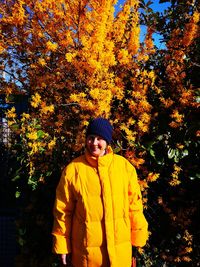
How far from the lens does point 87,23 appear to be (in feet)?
12.1

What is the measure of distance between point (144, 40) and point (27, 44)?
1.65m

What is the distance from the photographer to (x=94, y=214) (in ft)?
7.68

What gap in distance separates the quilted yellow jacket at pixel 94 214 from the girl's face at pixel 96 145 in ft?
0.14

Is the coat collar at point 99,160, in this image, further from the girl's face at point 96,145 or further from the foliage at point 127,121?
the foliage at point 127,121

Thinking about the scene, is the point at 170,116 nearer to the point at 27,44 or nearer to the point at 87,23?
the point at 87,23

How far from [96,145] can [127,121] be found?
1000 millimetres

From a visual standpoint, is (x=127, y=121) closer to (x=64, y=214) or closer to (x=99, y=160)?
(x=99, y=160)

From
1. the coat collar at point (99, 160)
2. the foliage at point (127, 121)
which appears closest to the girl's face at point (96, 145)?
the coat collar at point (99, 160)

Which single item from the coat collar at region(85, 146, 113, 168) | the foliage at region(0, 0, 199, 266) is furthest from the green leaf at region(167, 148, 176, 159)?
the coat collar at region(85, 146, 113, 168)

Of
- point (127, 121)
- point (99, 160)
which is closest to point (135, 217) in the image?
point (99, 160)

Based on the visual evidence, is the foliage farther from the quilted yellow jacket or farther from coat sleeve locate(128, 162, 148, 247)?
the quilted yellow jacket

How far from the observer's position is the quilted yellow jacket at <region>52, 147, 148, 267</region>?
91.4 inches

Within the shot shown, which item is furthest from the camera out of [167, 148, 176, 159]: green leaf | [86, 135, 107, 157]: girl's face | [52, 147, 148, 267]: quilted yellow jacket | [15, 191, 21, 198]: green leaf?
[15, 191, 21, 198]: green leaf

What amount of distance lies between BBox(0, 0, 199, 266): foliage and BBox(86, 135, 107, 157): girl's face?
66 cm
